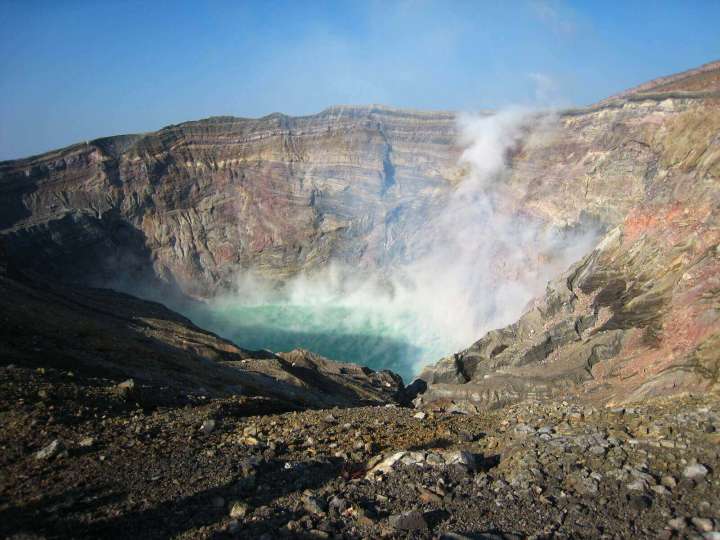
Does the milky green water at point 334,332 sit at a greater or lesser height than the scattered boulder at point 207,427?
greater

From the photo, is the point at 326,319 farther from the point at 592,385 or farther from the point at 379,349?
the point at 592,385

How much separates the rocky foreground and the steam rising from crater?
35.2 m

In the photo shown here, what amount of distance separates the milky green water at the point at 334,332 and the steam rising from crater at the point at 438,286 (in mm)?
107

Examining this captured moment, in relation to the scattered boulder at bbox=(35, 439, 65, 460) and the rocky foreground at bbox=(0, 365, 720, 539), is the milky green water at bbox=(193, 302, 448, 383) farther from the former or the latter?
the scattered boulder at bbox=(35, 439, 65, 460)

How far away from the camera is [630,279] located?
2781cm

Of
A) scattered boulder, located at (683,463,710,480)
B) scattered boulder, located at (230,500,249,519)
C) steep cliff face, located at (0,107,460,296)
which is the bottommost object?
scattered boulder, located at (230,500,249,519)

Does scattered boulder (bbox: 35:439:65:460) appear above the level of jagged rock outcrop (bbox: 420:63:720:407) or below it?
below

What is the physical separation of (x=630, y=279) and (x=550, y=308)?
448 centimetres

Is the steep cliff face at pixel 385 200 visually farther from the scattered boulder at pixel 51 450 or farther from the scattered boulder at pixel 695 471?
the scattered boulder at pixel 51 450

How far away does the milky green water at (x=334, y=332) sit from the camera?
162 feet

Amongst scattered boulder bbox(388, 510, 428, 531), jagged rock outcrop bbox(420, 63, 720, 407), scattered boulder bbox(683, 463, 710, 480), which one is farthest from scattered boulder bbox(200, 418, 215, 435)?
jagged rock outcrop bbox(420, 63, 720, 407)

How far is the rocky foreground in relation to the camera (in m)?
7.09

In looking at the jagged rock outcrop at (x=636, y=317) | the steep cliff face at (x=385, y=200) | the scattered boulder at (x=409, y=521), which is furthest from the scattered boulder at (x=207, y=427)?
the steep cliff face at (x=385, y=200)

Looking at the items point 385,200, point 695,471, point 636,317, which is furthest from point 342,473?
point 385,200
